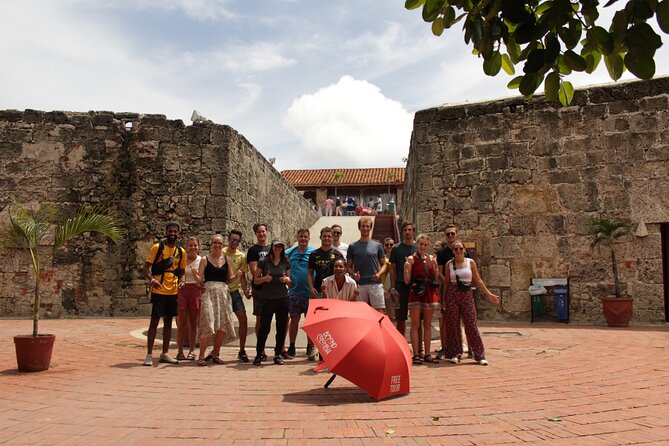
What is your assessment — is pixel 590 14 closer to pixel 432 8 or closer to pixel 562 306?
pixel 432 8

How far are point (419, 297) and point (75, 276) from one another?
25.0 feet

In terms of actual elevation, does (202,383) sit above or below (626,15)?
below

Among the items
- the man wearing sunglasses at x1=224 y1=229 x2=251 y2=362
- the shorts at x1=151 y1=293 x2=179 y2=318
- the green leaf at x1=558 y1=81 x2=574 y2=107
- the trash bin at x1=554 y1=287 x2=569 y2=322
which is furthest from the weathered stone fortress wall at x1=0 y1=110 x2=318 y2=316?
the green leaf at x1=558 y1=81 x2=574 y2=107

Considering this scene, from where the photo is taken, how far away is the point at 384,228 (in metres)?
20.0

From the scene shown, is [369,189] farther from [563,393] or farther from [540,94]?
[563,393]

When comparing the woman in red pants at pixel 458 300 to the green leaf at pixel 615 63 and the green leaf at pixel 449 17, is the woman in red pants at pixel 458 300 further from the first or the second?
the green leaf at pixel 449 17

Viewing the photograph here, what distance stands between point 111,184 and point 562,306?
927 centimetres

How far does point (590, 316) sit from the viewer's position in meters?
9.44

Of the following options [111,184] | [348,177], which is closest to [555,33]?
[111,184]

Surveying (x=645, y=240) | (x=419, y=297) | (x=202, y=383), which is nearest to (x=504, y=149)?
(x=645, y=240)

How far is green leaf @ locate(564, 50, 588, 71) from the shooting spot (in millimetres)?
2186

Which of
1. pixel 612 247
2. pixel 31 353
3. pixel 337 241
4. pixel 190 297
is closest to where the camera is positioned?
pixel 31 353

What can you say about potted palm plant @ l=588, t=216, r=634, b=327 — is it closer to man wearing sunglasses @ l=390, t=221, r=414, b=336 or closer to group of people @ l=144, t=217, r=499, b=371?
group of people @ l=144, t=217, r=499, b=371

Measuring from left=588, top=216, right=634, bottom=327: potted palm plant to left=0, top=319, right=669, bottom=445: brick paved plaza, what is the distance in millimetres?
2325
